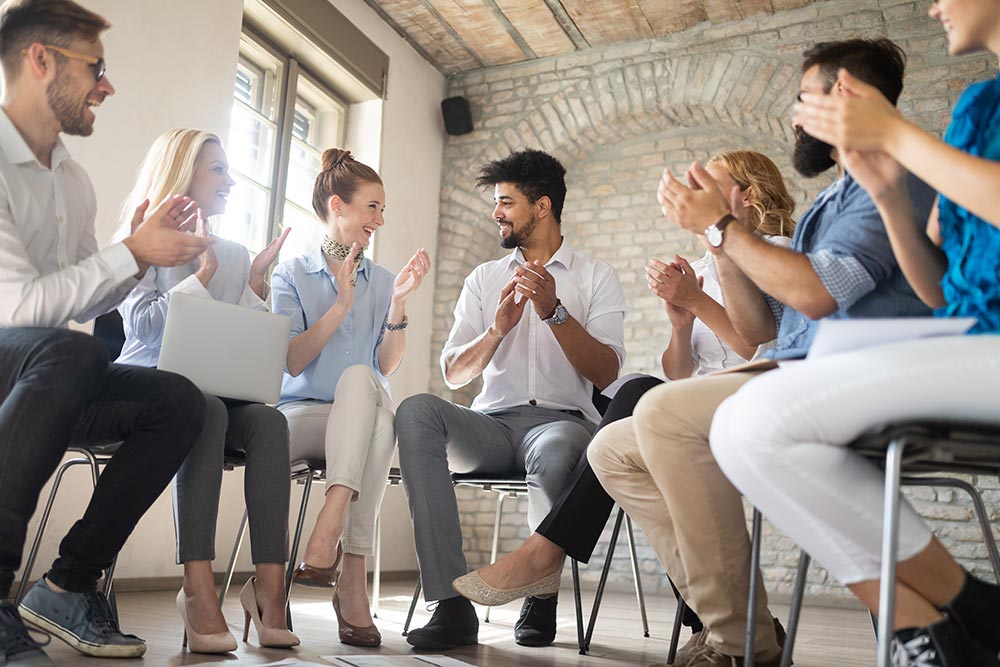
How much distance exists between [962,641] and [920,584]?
0.09m

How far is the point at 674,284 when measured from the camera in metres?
2.29

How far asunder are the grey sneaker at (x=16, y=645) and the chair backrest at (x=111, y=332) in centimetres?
105

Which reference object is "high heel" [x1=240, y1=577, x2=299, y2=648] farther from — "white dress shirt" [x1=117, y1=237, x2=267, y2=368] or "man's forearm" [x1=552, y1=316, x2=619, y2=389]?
"man's forearm" [x1=552, y1=316, x2=619, y2=389]

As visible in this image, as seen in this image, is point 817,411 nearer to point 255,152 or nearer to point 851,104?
point 851,104

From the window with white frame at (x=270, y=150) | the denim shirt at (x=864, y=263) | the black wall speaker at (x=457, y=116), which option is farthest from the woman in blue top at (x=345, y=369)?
the black wall speaker at (x=457, y=116)

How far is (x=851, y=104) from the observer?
1.23 metres

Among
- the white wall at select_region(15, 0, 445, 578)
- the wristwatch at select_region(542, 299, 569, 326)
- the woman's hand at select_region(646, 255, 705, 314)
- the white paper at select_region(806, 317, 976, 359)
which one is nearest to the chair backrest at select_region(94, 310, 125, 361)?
the white wall at select_region(15, 0, 445, 578)

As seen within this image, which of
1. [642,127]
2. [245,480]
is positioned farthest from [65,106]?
[642,127]

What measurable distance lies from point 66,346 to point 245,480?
0.61 metres

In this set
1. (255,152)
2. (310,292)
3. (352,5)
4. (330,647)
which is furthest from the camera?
(352,5)

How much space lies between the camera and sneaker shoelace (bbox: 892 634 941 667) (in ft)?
3.81

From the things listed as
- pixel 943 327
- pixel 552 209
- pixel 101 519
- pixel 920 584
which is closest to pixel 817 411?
pixel 943 327

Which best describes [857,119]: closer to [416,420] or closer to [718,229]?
[718,229]

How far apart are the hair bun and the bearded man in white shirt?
534 mm
